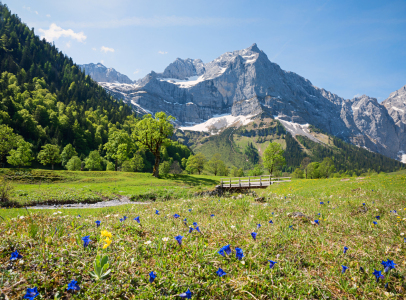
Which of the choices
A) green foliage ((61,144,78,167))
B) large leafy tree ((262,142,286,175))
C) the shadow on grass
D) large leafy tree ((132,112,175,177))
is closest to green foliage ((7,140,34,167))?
green foliage ((61,144,78,167))

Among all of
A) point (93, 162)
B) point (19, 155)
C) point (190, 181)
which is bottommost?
point (190, 181)

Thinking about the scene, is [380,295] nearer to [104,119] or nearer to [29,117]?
[29,117]

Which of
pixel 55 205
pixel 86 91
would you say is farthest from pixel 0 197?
pixel 86 91

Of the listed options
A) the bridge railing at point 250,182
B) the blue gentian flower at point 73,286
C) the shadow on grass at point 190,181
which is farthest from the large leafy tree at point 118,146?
the blue gentian flower at point 73,286

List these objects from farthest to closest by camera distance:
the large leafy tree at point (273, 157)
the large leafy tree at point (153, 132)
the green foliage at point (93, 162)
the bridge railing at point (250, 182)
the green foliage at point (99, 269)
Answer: the green foliage at point (93, 162), the large leafy tree at point (273, 157), the large leafy tree at point (153, 132), the bridge railing at point (250, 182), the green foliage at point (99, 269)

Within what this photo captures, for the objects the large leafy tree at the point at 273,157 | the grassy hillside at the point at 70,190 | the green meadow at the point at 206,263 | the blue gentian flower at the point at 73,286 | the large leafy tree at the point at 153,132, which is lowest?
the grassy hillside at the point at 70,190

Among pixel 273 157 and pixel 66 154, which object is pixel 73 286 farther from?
pixel 66 154

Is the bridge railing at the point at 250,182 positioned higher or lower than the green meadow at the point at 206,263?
lower

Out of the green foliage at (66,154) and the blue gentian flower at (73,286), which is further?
the green foliage at (66,154)

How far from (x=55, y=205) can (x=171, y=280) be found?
2179 centimetres

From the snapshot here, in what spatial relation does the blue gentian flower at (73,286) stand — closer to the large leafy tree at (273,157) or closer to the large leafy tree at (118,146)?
the large leafy tree at (118,146)

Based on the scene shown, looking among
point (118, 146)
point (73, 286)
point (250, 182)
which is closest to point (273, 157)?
point (250, 182)

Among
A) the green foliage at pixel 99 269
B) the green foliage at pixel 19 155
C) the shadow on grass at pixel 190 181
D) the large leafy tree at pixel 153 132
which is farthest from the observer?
the green foliage at pixel 19 155

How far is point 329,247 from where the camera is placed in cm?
465
